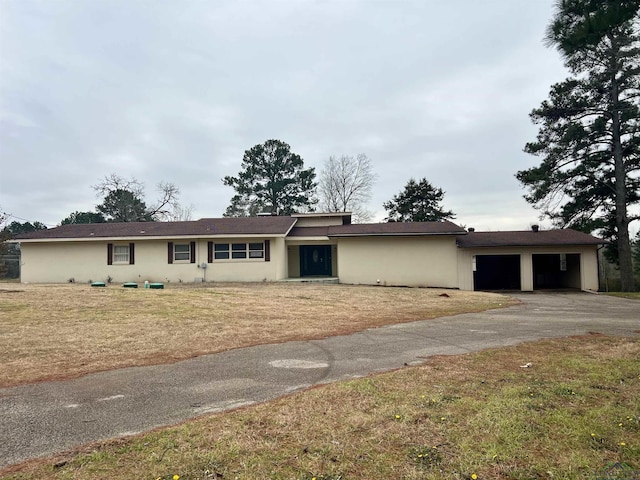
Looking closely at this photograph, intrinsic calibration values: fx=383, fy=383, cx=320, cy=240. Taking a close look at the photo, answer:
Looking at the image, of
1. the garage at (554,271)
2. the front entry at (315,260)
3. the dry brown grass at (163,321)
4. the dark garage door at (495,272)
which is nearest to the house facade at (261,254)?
the garage at (554,271)

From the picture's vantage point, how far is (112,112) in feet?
67.1

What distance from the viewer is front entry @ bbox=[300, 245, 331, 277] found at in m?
24.8

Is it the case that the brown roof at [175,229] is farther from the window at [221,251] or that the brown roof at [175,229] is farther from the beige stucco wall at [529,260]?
the beige stucco wall at [529,260]

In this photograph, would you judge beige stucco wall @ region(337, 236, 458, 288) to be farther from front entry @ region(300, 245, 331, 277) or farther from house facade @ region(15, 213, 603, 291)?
front entry @ region(300, 245, 331, 277)

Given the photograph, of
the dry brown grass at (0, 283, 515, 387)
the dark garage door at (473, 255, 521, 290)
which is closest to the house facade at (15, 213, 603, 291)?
the dark garage door at (473, 255, 521, 290)

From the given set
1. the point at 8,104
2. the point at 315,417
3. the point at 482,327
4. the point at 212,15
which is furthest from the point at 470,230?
the point at 8,104

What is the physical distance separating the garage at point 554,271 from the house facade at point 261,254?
0.89 meters

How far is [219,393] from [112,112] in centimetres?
2062

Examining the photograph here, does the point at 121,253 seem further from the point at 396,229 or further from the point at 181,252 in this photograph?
the point at 396,229

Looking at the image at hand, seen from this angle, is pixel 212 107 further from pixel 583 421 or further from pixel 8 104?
pixel 583 421

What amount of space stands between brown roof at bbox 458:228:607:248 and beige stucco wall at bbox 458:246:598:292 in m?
0.41

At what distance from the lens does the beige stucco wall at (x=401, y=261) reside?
21.2 metres

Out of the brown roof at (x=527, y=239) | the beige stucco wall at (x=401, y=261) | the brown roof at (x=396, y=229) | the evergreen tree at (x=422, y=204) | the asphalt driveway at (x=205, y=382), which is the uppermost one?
the evergreen tree at (x=422, y=204)

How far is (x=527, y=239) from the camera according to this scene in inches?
852
